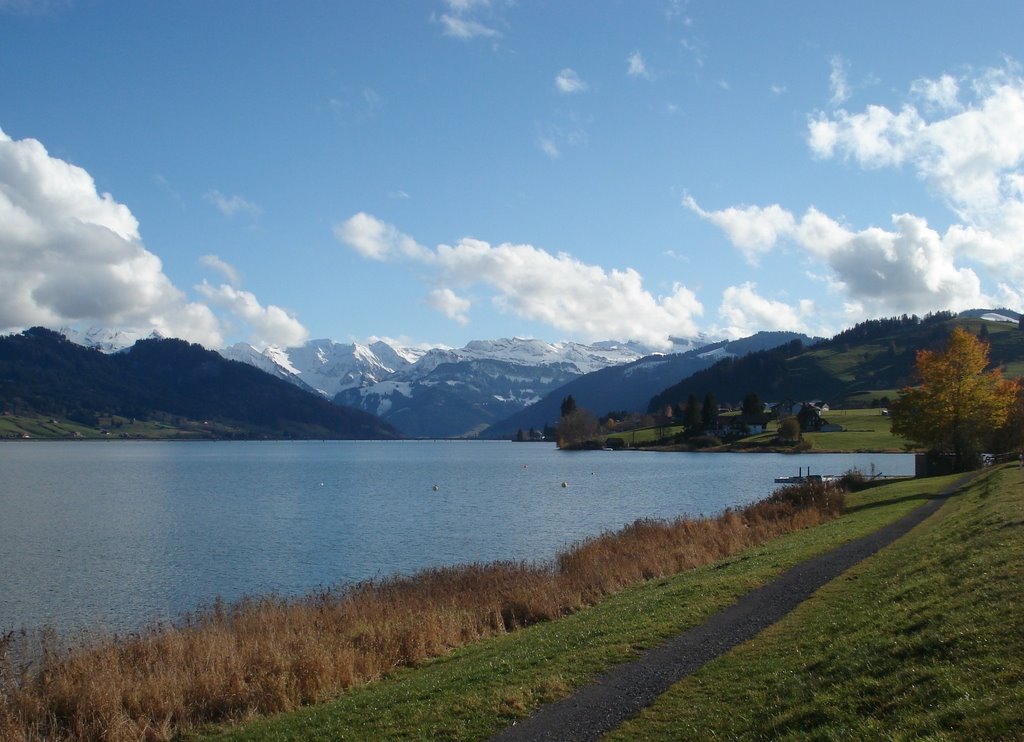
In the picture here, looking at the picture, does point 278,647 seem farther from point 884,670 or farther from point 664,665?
point 884,670

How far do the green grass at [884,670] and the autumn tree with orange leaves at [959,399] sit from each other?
149ft

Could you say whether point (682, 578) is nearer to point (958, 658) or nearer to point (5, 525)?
point (958, 658)

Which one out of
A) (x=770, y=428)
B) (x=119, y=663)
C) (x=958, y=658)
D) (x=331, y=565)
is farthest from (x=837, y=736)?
(x=770, y=428)

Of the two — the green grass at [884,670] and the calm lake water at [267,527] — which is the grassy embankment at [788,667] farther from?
the calm lake water at [267,527]

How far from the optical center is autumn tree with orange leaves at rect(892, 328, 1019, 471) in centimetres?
5878

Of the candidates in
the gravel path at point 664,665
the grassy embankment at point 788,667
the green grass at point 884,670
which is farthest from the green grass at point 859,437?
the green grass at point 884,670

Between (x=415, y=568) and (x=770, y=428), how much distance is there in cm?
15701

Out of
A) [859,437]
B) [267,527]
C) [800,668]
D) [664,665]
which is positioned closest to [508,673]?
[664,665]

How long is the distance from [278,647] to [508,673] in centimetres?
628

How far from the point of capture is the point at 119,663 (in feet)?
61.2

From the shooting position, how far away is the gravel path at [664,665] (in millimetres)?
11539

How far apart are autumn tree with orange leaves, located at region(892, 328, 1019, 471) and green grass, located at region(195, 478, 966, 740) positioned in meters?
41.9

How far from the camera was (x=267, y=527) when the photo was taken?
173ft

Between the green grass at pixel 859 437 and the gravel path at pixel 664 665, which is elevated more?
the green grass at pixel 859 437
